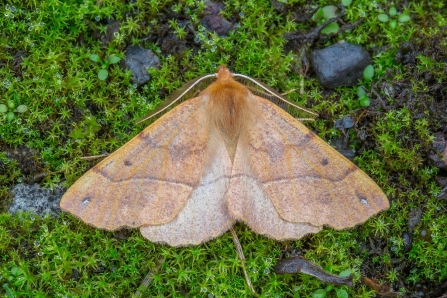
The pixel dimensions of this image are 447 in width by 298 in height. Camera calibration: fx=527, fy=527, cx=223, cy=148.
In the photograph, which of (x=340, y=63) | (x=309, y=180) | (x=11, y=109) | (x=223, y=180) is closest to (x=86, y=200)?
(x=223, y=180)

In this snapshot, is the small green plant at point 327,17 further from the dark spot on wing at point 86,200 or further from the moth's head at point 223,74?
the dark spot on wing at point 86,200

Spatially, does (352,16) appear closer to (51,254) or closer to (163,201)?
(163,201)

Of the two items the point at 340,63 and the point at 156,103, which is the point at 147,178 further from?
the point at 340,63

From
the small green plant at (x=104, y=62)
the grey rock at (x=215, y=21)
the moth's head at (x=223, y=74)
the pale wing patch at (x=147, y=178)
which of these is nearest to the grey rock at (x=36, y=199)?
the pale wing patch at (x=147, y=178)

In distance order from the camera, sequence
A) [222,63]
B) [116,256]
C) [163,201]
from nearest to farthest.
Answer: [163,201]
[116,256]
[222,63]

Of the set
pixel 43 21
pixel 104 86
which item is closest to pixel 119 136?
pixel 104 86
